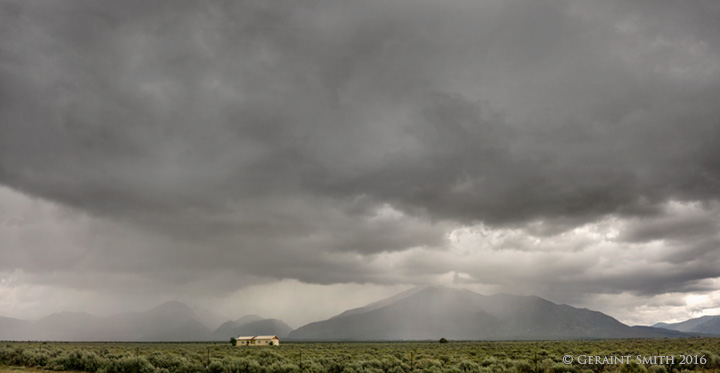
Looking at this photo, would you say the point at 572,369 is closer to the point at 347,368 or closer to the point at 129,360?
the point at 347,368

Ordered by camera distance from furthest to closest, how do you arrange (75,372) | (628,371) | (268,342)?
(268,342) < (75,372) < (628,371)

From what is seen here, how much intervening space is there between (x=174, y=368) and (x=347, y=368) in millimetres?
11043

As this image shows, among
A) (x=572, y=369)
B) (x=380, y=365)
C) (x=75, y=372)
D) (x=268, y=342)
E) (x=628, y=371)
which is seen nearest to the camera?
(x=628, y=371)

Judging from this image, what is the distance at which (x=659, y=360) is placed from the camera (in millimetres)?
27531

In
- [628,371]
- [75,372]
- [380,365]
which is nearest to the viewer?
[628,371]

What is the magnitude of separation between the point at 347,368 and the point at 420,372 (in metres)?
4.67

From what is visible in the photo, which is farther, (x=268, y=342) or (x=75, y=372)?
(x=268, y=342)

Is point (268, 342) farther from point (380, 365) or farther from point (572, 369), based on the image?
point (572, 369)


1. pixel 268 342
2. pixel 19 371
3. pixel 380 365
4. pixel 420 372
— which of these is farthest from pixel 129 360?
pixel 268 342

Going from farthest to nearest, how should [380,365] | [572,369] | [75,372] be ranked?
1. [380,365]
2. [75,372]
3. [572,369]

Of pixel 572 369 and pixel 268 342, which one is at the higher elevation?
pixel 572 369

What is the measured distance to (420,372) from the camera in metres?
26.1

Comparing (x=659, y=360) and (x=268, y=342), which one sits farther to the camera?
(x=268, y=342)

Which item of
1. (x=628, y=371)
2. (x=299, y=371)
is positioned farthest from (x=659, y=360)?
(x=299, y=371)
